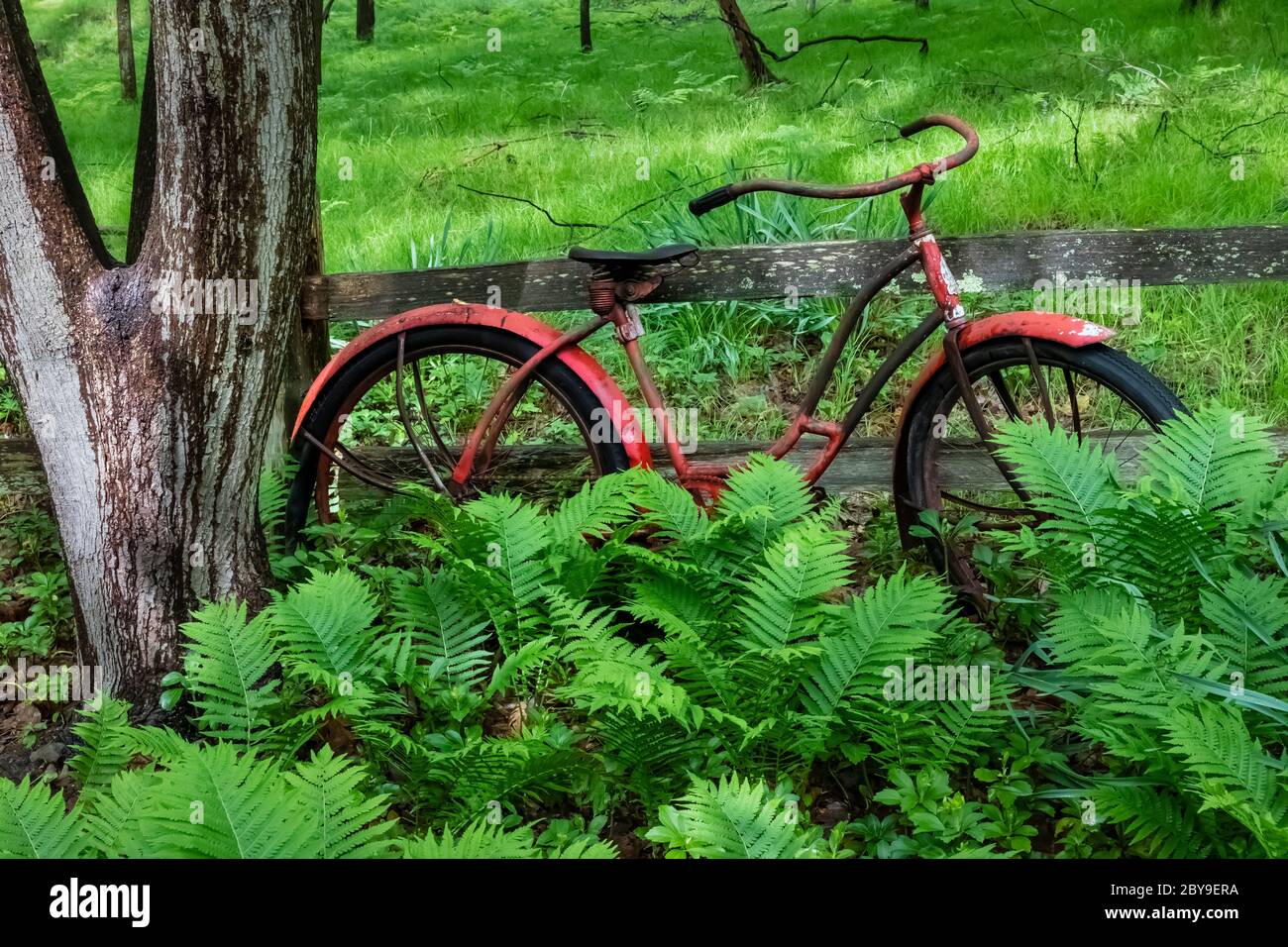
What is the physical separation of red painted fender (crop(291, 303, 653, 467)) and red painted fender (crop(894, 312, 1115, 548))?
822 millimetres

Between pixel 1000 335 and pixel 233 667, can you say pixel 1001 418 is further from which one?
pixel 233 667

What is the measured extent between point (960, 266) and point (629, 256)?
3.81ft

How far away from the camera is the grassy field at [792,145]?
199 inches

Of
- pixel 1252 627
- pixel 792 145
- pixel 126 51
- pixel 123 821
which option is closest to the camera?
pixel 123 821

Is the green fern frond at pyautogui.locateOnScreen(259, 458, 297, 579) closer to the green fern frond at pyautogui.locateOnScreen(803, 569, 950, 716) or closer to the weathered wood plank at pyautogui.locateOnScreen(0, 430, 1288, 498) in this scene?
the weathered wood plank at pyautogui.locateOnScreen(0, 430, 1288, 498)

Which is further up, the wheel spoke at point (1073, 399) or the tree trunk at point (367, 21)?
the tree trunk at point (367, 21)

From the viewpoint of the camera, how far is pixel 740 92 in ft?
28.0

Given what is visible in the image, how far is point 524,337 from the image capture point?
Result: 11.9ft

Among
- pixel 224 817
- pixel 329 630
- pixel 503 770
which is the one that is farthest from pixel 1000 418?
pixel 224 817

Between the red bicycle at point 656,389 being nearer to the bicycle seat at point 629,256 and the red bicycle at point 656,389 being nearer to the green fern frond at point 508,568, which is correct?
the bicycle seat at point 629,256

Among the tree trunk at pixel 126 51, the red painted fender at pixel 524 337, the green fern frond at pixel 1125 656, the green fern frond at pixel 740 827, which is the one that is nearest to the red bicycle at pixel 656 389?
the red painted fender at pixel 524 337

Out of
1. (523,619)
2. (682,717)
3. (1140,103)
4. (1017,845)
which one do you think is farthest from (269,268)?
(1140,103)

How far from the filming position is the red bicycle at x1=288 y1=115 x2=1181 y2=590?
10.8 feet

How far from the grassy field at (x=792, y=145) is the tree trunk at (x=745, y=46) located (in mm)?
189
